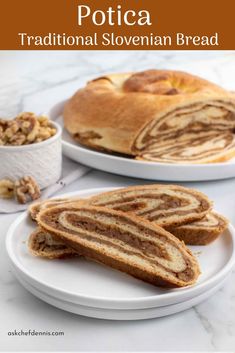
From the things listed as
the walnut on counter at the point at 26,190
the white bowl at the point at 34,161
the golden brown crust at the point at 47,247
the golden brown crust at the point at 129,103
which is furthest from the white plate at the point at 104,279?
the golden brown crust at the point at 129,103

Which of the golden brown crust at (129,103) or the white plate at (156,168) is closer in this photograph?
the white plate at (156,168)

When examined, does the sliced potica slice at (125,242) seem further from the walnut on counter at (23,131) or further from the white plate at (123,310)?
the walnut on counter at (23,131)

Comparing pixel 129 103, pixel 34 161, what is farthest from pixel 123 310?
pixel 129 103

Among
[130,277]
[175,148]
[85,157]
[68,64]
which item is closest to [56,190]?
[85,157]

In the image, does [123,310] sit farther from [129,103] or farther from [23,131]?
[129,103]

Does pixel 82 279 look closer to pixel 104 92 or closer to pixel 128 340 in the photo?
pixel 128 340

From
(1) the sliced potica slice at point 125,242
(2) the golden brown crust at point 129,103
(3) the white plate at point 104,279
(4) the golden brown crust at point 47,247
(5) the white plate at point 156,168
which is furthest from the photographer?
(2) the golden brown crust at point 129,103
